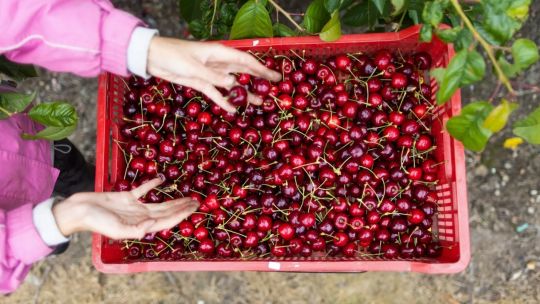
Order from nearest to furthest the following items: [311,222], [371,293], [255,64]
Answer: [255,64] → [311,222] → [371,293]

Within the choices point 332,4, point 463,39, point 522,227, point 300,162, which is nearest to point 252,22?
point 332,4

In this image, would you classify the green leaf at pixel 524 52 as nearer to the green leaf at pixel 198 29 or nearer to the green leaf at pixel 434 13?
the green leaf at pixel 434 13

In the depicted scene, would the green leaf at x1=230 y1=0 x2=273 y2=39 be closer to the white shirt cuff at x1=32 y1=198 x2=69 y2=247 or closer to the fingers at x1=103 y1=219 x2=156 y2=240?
the fingers at x1=103 y1=219 x2=156 y2=240

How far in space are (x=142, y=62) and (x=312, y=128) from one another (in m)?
0.79

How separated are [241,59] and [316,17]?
396 millimetres

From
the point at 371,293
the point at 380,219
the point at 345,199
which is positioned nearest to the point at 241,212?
the point at 345,199

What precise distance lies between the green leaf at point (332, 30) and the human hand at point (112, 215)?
2.36ft

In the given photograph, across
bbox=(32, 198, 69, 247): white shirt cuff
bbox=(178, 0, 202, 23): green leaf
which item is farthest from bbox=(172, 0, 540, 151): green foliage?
bbox=(32, 198, 69, 247): white shirt cuff

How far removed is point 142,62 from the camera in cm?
134

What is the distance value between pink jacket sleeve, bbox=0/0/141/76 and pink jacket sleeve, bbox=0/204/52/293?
41cm

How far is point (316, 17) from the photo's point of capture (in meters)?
1.74

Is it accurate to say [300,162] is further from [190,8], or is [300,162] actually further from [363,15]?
[190,8]

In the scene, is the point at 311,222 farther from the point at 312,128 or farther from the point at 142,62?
the point at 142,62

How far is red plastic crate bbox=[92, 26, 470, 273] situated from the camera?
5.35 ft
